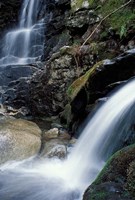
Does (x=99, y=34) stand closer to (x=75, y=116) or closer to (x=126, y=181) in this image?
(x=75, y=116)

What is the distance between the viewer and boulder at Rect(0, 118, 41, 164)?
21.0 feet

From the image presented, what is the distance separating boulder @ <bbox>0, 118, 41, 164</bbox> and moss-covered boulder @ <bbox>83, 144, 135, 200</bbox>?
115 inches

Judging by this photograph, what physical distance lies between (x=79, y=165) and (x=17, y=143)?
48.0 inches

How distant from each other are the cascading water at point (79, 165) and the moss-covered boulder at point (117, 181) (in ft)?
4.17

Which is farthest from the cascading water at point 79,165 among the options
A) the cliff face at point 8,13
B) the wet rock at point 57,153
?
the cliff face at point 8,13

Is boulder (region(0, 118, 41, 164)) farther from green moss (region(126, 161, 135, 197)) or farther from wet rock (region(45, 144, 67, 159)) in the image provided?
green moss (region(126, 161, 135, 197))

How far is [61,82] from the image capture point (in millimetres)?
9695

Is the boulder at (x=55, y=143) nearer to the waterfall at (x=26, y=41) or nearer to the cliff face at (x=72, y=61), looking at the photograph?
the cliff face at (x=72, y=61)

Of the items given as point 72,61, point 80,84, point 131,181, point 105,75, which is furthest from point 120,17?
point 131,181

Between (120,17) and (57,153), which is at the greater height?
(120,17)

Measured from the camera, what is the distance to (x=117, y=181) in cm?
353

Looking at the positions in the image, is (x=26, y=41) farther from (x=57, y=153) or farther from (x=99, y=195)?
(x=99, y=195)

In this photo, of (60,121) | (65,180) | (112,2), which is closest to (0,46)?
(112,2)

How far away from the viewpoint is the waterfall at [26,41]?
46.8ft
